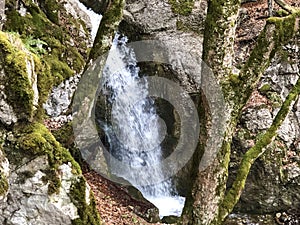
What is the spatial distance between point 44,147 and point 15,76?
0.86 meters

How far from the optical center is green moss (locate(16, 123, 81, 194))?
392cm

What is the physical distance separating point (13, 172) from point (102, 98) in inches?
239

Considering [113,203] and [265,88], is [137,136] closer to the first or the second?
[113,203]

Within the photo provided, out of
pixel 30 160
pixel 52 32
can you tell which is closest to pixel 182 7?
pixel 52 32

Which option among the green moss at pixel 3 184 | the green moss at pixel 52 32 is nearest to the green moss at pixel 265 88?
the green moss at pixel 52 32

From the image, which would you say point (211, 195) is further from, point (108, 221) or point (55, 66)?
point (55, 66)

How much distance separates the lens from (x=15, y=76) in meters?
3.68

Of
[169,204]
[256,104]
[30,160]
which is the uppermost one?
[256,104]

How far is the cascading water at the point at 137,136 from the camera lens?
9766 millimetres

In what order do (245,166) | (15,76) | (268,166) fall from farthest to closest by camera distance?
(268,166)
(245,166)
(15,76)

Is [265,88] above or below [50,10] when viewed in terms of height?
below

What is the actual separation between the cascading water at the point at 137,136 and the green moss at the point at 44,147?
5364 millimetres

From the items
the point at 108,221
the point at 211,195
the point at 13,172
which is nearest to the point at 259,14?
the point at 108,221

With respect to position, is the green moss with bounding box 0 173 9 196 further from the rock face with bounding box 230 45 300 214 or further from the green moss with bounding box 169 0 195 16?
the green moss with bounding box 169 0 195 16
